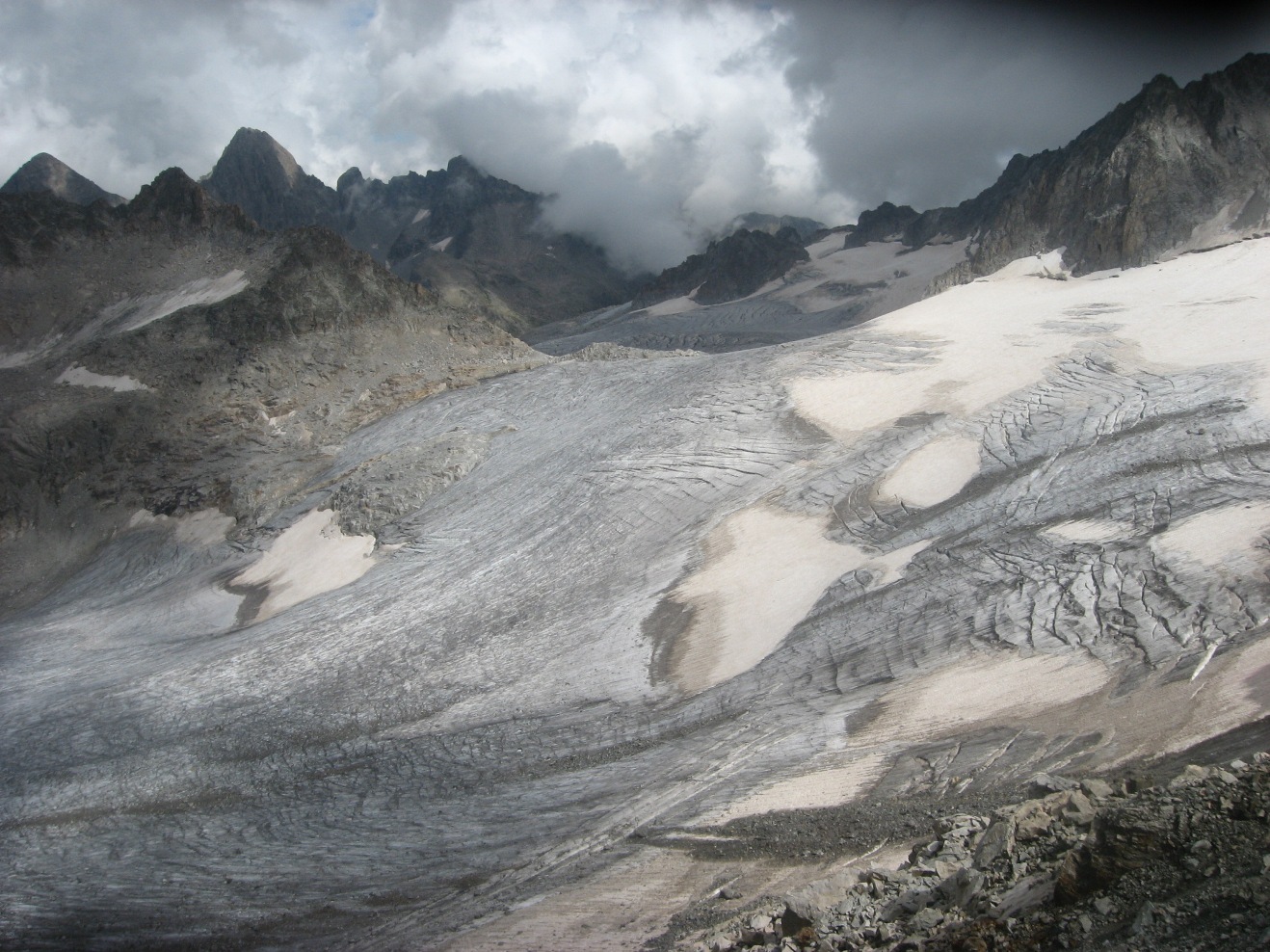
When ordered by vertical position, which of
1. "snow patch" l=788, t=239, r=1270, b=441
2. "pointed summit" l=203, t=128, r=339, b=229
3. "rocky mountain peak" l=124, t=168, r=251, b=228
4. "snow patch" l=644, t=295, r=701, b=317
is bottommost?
"snow patch" l=788, t=239, r=1270, b=441

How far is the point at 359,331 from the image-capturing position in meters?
36.9

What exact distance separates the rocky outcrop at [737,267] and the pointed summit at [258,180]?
225 feet

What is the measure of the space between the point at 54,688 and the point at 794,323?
8470 cm

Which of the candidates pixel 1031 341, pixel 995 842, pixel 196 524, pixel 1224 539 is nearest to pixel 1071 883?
pixel 995 842

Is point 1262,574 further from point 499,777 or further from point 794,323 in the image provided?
point 794,323

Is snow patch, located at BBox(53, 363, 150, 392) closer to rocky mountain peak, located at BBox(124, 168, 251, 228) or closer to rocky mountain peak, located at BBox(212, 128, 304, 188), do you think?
rocky mountain peak, located at BBox(124, 168, 251, 228)

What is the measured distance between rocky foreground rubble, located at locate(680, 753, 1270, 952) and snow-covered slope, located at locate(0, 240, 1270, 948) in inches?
69.0

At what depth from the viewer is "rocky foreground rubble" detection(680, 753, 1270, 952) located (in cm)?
537

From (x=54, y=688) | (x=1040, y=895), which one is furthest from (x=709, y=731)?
(x=54, y=688)

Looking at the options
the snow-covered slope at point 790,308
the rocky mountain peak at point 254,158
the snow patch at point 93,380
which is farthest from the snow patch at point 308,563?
the rocky mountain peak at point 254,158

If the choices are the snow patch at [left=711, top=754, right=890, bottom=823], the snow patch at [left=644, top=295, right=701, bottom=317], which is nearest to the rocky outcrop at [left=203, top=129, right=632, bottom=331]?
the snow patch at [left=644, top=295, right=701, bottom=317]

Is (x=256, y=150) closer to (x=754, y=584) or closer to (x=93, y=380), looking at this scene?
(x=93, y=380)

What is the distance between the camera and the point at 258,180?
14788 centimetres

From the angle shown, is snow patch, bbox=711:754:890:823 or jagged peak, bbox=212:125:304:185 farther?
jagged peak, bbox=212:125:304:185
